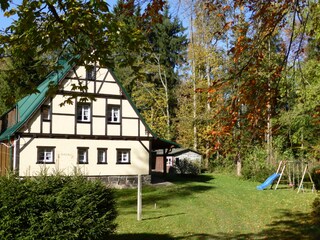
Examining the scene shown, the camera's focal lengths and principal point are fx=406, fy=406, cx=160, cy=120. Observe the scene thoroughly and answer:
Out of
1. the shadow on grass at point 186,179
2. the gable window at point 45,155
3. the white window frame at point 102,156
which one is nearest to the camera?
the gable window at point 45,155

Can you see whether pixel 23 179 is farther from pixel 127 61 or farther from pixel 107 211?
pixel 127 61

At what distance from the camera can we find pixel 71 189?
26.0 ft

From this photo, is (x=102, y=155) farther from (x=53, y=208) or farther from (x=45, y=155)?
(x=53, y=208)

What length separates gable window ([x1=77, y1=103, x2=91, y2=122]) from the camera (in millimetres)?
23000

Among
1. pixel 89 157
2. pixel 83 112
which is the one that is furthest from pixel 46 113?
pixel 89 157

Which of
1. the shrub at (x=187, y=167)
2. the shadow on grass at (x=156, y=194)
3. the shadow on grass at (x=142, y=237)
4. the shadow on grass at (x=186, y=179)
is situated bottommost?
the shadow on grass at (x=142, y=237)

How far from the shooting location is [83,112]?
23125 millimetres

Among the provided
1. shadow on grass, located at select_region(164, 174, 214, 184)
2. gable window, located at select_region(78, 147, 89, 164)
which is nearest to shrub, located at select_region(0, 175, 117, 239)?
gable window, located at select_region(78, 147, 89, 164)

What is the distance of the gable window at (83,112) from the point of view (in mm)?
23000

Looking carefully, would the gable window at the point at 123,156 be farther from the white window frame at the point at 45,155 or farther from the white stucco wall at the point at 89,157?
the white window frame at the point at 45,155

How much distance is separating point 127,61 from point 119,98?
1774cm

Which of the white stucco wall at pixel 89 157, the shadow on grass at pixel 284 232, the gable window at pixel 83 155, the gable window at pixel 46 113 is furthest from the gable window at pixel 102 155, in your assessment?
the shadow on grass at pixel 284 232

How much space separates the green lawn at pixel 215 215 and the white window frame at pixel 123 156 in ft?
7.49

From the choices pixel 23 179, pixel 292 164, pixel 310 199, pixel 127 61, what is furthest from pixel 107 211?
pixel 292 164
